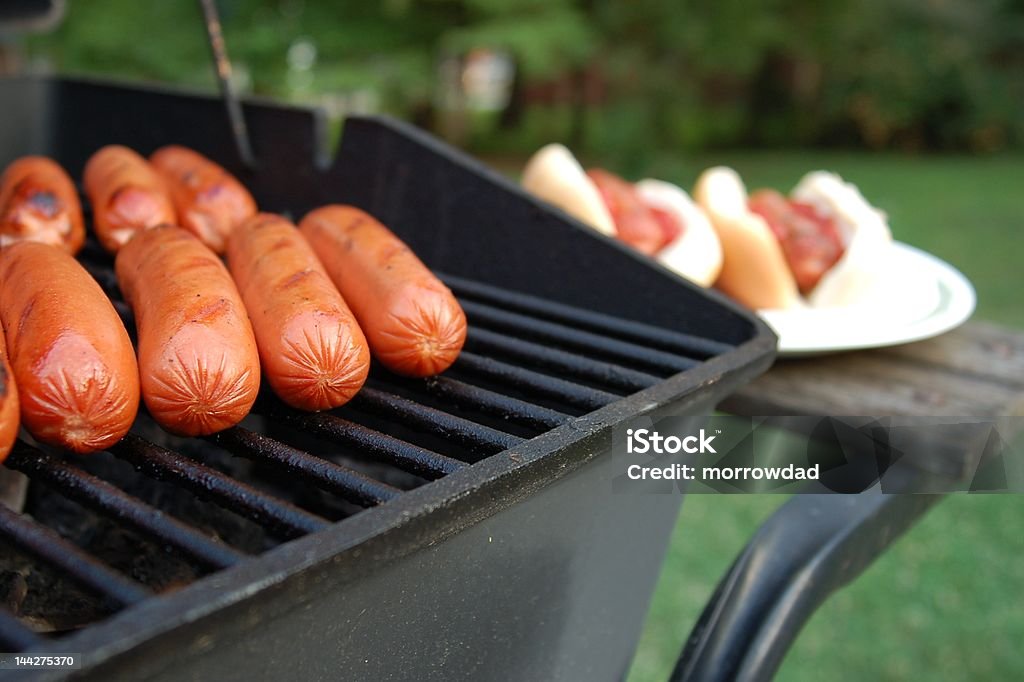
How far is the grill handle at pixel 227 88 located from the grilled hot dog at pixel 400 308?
0.86m

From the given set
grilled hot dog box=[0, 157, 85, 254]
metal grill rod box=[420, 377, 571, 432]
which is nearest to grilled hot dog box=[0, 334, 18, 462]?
metal grill rod box=[420, 377, 571, 432]

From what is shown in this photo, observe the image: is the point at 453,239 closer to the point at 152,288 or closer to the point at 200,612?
the point at 152,288

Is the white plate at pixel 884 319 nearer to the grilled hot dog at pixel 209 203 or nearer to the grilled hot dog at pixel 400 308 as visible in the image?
the grilled hot dog at pixel 400 308

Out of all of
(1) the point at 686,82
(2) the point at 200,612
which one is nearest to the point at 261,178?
(2) the point at 200,612

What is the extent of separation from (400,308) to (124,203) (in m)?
0.73

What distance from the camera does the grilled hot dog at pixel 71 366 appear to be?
1.01 meters

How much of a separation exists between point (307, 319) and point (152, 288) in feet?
0.77

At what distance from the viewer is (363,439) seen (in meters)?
1.19

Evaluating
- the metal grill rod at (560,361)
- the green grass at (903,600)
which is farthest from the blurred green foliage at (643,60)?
the metal grill rod at (560,361)

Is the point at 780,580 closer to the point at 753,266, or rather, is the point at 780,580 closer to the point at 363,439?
the point at 363,439

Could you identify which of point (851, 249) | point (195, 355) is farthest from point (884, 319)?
point (195, 355)

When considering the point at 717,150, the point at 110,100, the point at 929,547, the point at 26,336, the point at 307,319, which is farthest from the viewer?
the point at 717,150

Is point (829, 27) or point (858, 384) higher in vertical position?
point (829, 27)

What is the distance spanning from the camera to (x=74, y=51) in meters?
7.60
